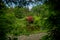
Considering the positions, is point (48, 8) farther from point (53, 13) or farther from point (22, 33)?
point (22, 33)

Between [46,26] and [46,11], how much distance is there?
1.35 ft

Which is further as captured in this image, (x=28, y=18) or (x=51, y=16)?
(x=28, y=18)

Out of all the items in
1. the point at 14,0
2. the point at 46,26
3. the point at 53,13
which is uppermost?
the point at 14,0

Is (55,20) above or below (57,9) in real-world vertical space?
below

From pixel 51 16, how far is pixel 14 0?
1.39 meters

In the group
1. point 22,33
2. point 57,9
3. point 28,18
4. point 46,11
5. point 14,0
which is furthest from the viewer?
point 28,18

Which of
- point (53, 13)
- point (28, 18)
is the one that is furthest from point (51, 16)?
point (28, 18)

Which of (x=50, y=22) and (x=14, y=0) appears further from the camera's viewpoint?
(x=14, y=0)

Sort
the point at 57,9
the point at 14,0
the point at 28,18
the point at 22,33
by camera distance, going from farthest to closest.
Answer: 1. the point at 28,18
2. the point at 22,33
3. the point at 14,0
4. the point at 57,9

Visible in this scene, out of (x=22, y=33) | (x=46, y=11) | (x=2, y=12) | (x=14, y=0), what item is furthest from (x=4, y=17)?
(x=22, y=33)

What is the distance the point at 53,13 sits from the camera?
4570 millimetres

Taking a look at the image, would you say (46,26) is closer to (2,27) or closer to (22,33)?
(2,27)

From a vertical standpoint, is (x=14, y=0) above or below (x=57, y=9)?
above

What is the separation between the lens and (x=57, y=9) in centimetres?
450
